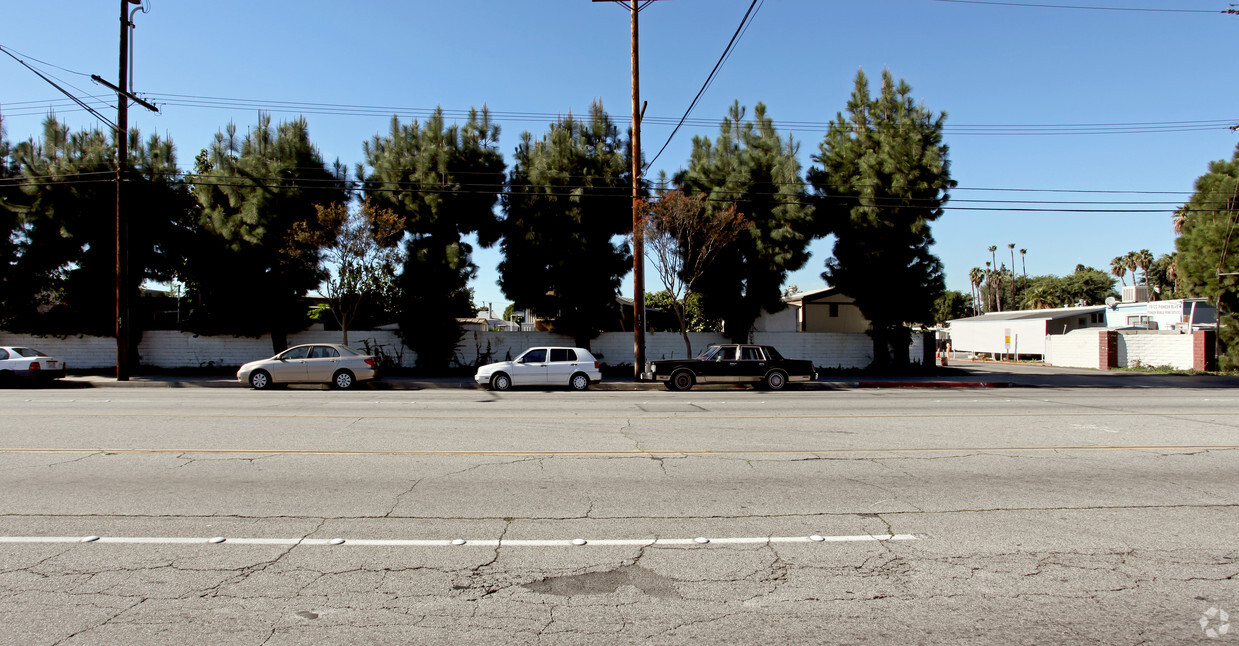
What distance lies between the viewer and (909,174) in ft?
85.4

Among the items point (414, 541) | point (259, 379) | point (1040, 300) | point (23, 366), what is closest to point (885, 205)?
point (259, 379)

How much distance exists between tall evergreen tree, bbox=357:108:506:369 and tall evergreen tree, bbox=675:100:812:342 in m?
7.90

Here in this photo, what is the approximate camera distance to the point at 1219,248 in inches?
1129

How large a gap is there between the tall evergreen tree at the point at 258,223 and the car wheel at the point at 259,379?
16.2 ft

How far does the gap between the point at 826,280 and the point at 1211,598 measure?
24896mm

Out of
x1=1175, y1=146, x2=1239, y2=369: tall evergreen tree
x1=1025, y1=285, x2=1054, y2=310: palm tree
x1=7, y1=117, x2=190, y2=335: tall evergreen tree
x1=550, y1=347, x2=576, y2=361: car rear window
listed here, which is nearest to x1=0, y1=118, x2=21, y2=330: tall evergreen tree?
x1=7, y1=117, x2=190, y2=335: tall evergreen tree

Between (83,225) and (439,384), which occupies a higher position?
(83,225)

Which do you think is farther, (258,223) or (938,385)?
(258,223)

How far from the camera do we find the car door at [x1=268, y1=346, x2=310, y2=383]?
66.5 feet

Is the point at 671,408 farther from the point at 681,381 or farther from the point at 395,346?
the point at 395,346

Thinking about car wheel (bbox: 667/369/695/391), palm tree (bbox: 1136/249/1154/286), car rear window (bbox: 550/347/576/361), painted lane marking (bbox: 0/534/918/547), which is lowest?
painted lane marking (bbox: 0/534/918/547)

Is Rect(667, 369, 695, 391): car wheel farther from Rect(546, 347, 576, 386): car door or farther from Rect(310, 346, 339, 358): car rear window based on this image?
Rect(310, 346, 339, 358): car rear window

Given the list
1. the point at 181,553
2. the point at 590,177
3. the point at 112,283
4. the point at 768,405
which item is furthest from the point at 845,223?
the point at 112,283

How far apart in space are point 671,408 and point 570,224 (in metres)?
12.5
